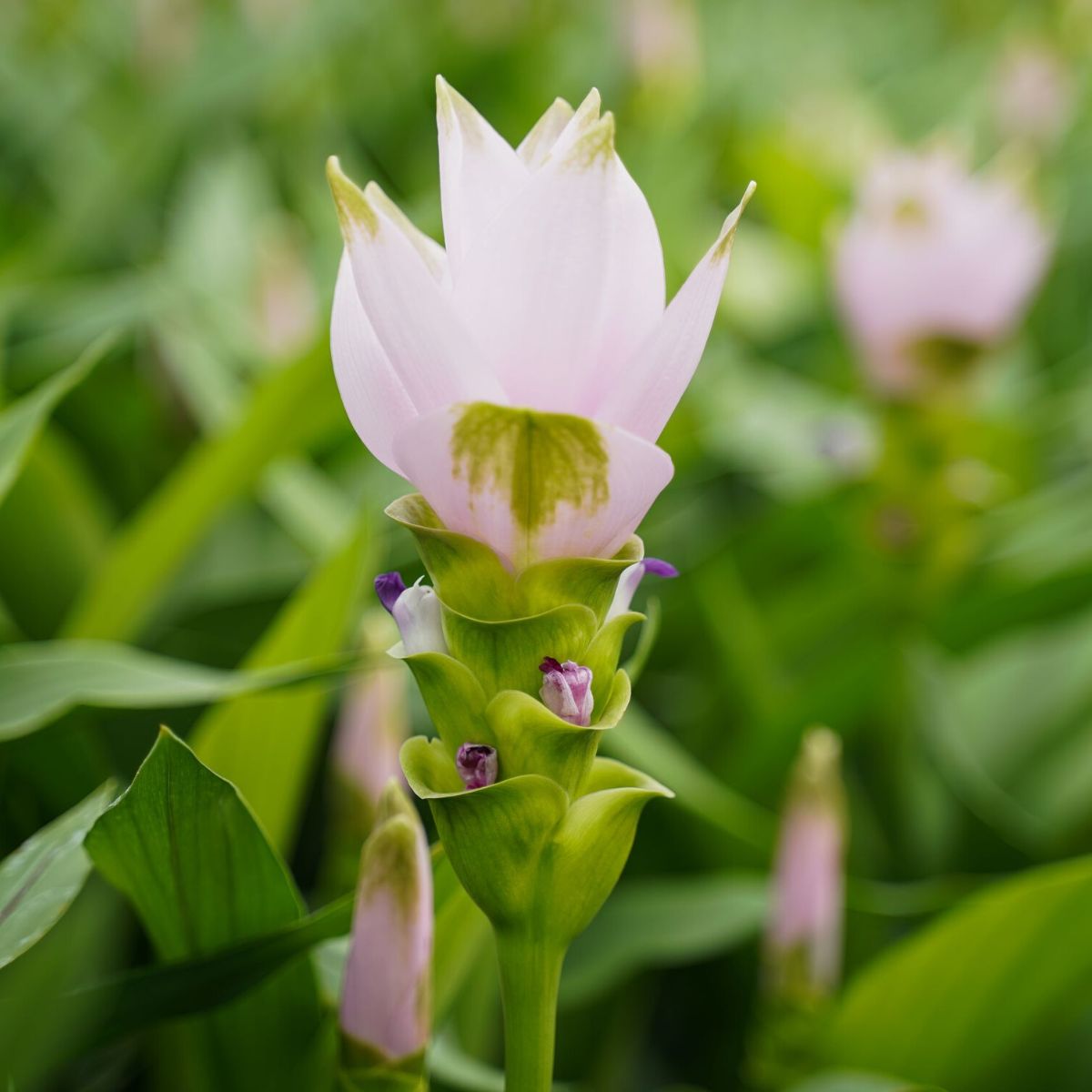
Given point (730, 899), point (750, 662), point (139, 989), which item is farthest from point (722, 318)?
point (139, 989)

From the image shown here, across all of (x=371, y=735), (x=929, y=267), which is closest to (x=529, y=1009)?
(x=371, y=735)

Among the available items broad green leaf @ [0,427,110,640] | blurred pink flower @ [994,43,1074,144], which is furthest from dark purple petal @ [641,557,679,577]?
blurred pink flower @ [994,43,1074,144]

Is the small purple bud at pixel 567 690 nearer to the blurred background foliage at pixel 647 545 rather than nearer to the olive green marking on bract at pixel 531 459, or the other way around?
the olive green marking on bract at pixel 531 459

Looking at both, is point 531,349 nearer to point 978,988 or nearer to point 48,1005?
point 48,1005

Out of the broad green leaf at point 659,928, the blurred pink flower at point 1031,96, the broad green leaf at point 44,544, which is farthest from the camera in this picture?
the blurred pink flower at point 1031,96

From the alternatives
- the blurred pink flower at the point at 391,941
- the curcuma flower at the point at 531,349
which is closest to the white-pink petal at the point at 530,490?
the curcuma flower at the point at 531,349

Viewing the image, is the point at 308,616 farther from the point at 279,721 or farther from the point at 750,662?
the point at 750,662
